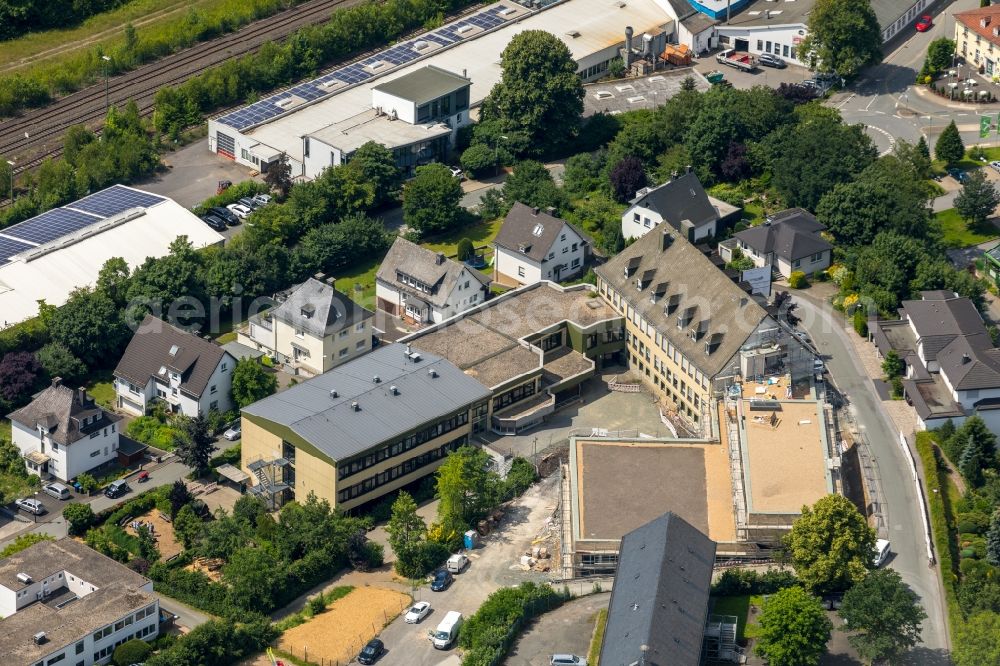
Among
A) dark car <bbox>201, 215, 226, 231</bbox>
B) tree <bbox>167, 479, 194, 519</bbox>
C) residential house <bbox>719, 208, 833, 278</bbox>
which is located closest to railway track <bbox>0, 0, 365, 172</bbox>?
dark car <bbox>201, 215, 226, 231</bbox>

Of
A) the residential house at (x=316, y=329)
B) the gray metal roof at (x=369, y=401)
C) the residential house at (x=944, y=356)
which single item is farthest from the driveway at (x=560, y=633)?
the residential house at (x=316, y=329)

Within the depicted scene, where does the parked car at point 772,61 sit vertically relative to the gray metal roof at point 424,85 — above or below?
below

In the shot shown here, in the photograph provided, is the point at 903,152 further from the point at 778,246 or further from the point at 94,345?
the point at 94,345

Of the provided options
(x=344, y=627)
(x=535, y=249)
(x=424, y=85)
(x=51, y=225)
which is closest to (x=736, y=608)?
(x=344, y=627)

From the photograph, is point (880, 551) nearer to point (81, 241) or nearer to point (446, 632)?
point (446, 632)

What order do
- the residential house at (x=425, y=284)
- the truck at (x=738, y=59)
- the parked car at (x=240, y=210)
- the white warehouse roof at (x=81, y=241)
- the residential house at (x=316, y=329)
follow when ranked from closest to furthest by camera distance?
1. the residential house at (x=316, y=329)
2. the residential house at (x=425, y=284)
3. the white warehouse roof at (x=81, y=241)
4. the parked car at (x=240, y=210)
5. the truck at (x=738, y=59)

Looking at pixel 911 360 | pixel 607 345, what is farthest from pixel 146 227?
pixel 911 360

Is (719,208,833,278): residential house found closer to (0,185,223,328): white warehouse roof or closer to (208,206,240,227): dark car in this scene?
(208,206,240,227): dark car

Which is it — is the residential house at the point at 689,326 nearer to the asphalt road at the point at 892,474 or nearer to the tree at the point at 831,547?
the asphalt road at the point at 892,474
